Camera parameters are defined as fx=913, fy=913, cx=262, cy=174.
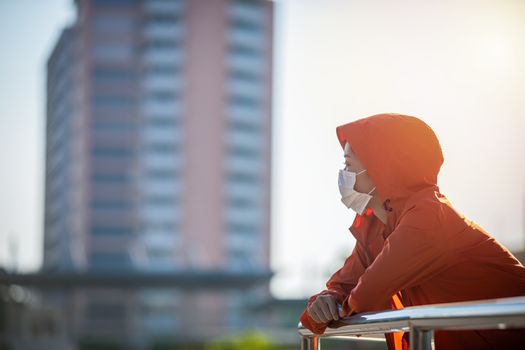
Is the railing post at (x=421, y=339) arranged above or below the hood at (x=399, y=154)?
below

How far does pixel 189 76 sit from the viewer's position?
3029 inches

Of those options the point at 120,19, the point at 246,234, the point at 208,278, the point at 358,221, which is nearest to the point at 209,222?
the point at 246,234

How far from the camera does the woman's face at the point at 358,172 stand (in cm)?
204

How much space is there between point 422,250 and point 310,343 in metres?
0.47

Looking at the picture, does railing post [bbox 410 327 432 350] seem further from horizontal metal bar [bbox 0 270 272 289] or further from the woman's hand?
horizontal metal bar [bbox 0 270 272 289]

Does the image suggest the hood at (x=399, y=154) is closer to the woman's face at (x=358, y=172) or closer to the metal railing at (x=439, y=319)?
the woman's face at (x=358, y=172)

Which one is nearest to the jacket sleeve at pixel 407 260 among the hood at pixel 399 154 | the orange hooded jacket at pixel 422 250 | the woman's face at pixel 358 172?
the orange hooded jacket at pixel 422 250

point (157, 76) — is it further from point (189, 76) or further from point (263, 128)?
point (263, 128)

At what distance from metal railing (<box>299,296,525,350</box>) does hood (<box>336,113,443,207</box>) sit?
0.98ft

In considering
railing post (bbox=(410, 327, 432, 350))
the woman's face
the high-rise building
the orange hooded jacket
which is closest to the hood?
the orange hooded jacket

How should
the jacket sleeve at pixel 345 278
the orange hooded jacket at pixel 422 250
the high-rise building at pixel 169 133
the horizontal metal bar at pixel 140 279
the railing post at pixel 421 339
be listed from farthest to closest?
the high-rise building at pixel 169 133, the horizontal metal bar at pixel 140 279, the jacket sleeve at pixel 345 278, the orange hooded jacket at pixel 422 250, the railing post at pixel 421 339

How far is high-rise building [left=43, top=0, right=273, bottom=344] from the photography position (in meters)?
74.6

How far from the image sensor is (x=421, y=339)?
1.41 m

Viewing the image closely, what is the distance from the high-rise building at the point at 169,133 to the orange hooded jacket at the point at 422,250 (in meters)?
70.4
